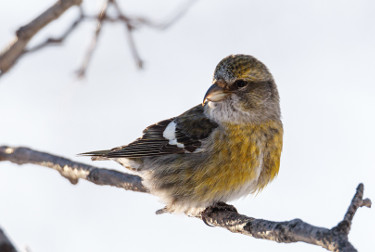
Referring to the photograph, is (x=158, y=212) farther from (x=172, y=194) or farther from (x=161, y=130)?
(x=161, y=130)

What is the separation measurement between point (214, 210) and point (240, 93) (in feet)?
3.73

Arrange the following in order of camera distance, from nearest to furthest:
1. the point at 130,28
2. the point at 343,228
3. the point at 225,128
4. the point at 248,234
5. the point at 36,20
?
1. the point at 343,228
2. the point at 36,20
3. the point at 248,234
4. the point at 130,28
5. the point at 225,128

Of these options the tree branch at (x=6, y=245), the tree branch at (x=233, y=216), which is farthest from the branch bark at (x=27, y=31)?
the tree branch at (x=233, y=216)

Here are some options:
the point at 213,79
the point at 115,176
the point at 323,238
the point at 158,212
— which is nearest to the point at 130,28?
the point at 213,79

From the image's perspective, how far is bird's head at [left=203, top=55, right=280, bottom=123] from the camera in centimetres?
506

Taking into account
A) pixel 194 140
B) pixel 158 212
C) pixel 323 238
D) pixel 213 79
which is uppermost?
pixel 213 79

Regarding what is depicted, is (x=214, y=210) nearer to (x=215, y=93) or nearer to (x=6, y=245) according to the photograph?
(x=215, y=93)

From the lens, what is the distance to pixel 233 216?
444 centimetres

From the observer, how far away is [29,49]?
3.91 m

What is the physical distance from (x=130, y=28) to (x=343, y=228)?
2666 mm

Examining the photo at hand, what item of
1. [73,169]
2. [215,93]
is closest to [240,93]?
[215,93]

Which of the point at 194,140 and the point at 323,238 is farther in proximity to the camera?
the point at 194,140

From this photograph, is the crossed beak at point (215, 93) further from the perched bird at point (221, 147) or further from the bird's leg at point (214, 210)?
the bird's leg at point (214, 210)

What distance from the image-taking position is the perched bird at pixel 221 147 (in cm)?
489
